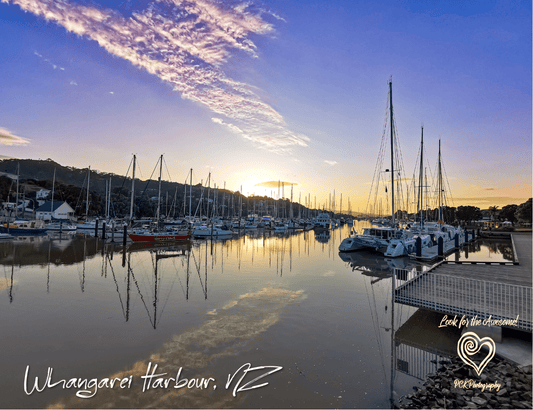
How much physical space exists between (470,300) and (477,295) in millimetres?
928

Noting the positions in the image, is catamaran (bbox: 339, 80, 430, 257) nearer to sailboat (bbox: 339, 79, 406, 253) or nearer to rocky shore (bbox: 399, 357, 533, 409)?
sailboat (bbox: 339, 79, 406, 253)

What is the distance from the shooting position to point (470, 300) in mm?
11719

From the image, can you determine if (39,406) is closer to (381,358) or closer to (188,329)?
(188,329)

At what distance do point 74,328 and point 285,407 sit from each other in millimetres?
9402

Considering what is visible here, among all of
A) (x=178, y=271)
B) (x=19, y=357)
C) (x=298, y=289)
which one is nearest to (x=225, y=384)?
(x=19, y=357)

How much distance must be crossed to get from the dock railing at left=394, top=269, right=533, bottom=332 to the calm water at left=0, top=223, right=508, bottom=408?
1223 millimetres

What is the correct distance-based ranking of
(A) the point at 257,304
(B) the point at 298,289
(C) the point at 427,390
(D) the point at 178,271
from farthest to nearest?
(D) the point at 178,271, (B) the point at 298,289, (A) the point at 257,304, (C) the point at 427,390

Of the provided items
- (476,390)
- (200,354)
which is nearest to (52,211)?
(200,354)

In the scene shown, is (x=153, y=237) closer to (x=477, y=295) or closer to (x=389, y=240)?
(x=389, y=240)

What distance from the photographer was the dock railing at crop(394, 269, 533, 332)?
9.84 meters

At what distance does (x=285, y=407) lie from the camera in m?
6.93

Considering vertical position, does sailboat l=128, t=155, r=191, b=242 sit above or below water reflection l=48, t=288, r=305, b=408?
above

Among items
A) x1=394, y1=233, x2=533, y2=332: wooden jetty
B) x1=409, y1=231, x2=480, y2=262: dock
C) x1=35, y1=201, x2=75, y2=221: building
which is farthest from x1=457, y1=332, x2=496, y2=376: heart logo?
x1=35, y1=201, x2=75, y2=221: building

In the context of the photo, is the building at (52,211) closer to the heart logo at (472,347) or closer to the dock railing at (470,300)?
the dock railing at (470,300)
